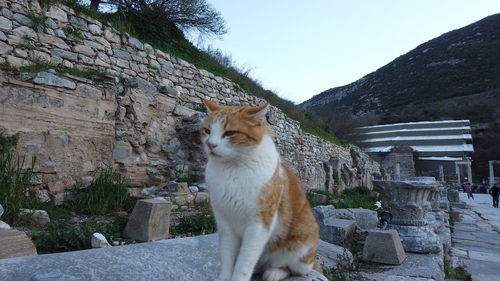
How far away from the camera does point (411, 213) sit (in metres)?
4.71

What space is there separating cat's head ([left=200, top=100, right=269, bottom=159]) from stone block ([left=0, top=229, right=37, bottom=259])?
1.93m

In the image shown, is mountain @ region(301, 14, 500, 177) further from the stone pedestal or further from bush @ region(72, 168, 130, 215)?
bush @ region(72, 168, 130, 215)

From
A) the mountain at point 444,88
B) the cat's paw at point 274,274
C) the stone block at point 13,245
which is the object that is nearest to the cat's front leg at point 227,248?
the cat's paw at point 274,274

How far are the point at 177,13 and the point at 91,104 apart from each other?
5082mm

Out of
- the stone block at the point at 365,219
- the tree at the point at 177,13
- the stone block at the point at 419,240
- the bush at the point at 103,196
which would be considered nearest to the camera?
the bush at the point at 103,196

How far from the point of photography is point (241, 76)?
1208cm

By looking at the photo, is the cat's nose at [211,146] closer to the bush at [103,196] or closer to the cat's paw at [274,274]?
the cat's paw at [274,274]

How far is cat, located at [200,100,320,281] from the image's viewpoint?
4.39 feet

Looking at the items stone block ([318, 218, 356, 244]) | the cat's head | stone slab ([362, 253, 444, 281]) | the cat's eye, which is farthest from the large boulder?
the cat's eye

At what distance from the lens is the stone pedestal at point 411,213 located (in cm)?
435

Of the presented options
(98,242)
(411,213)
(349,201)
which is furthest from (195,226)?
(349,201)

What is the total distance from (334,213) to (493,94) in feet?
182

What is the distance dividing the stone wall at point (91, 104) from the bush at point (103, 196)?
0.23 metres

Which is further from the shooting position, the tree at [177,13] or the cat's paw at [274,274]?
the tree at [177,13]
